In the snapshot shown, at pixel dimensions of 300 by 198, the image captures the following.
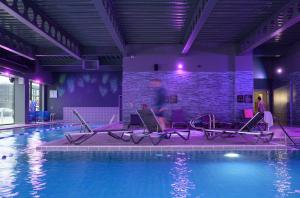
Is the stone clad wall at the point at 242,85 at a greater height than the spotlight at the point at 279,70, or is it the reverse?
the spotlight at the point at 279,70

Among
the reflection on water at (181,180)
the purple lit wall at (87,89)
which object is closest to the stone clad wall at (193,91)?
the purple lit wall at (87,89)

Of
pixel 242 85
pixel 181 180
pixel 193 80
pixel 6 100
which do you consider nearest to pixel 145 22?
pixel 193 80

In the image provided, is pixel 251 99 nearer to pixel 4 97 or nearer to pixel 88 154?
pixel 88 154

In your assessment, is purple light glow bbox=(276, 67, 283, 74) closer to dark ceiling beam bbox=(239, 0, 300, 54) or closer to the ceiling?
the ceiling

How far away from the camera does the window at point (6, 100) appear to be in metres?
18.2

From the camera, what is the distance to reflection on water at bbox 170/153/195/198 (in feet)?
12.5

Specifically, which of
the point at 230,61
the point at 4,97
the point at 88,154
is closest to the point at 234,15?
the point at 230,61

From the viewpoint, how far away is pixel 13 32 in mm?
12180

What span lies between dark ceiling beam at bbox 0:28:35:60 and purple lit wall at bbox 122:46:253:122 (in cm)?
430

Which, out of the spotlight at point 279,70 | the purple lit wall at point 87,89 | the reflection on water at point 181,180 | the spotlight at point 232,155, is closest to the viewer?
A: the reflection on water at point 181,180

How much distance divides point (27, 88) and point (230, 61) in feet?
35.2

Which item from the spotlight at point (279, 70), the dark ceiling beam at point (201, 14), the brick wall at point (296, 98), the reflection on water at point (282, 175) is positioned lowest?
the reflection on water at point (282, 175)

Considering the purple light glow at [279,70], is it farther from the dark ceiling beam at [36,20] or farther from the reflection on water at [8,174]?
the reflection on water at [8,174]

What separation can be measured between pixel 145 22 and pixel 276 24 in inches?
159
